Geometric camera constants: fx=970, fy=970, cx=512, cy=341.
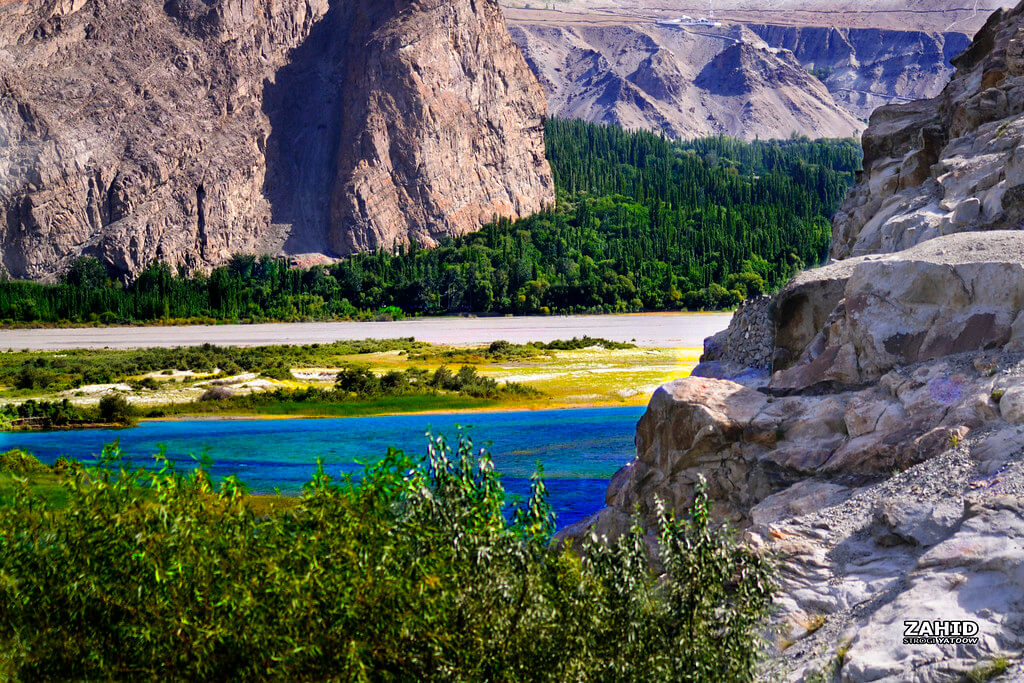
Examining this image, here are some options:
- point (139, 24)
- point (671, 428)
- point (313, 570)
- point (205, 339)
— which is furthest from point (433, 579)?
point (139, 24)

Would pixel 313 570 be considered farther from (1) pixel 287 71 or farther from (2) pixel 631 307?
(1) pixel 287 71

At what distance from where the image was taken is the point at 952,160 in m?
18.5

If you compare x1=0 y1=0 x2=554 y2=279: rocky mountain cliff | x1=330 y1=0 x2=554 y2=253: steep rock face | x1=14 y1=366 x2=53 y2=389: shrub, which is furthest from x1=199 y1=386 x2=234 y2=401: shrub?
x1=330 y1=0 x2=554 y2=253: steep rock face

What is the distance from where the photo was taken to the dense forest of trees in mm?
112500

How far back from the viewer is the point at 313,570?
25.1ft

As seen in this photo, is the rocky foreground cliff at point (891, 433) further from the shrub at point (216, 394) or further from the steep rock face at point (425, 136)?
the steep rock face at point (425, 136)

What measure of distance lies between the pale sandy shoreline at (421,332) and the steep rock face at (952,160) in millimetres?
48834

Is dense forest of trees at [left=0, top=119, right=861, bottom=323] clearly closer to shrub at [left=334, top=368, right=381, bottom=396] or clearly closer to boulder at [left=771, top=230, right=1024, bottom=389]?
shrub at [left=334, top=368, right=381, bottom=396]

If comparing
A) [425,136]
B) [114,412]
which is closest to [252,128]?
[425,136]

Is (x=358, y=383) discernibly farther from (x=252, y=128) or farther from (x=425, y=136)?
(x=252, y=128)

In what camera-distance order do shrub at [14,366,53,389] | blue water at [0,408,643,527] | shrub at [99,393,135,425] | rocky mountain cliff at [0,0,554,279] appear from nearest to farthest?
1. blue water at [0,408,643,527]
2. shrub at [99,393,135,425]
3. shrub at [14,366,53,389]
4. rocky mountain cliff at [0,0,554,279]

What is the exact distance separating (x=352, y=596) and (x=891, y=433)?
7442 mm

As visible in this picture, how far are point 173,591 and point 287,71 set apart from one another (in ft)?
553

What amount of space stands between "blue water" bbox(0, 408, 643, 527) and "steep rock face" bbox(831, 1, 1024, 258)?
10153 millimetres
